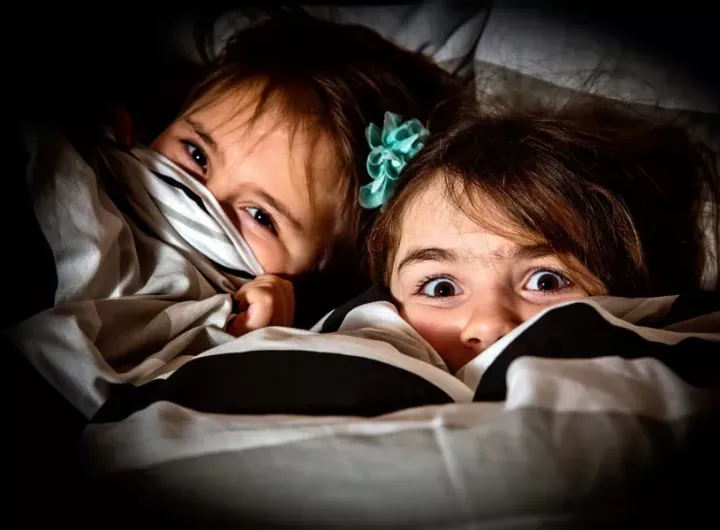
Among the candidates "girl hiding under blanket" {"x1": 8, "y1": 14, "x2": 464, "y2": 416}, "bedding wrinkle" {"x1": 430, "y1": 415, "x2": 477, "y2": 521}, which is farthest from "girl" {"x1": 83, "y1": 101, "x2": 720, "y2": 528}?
"girl hiding under blanket" {"x1": 8, "y1": 14, "x2": 464, "y2": 416}

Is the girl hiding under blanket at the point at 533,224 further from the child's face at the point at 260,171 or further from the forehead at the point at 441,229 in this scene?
the child's face at the point at 260,171

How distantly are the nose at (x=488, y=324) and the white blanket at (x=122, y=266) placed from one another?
0.94 ft

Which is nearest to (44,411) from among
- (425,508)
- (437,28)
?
(425,508)

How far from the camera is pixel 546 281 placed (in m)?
0.79

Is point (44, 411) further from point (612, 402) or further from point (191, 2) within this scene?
point (191, 2)

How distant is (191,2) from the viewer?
117cm

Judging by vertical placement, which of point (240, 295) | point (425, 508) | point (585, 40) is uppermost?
point (585, 40)

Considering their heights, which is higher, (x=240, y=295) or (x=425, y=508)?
(x=425, y=508)

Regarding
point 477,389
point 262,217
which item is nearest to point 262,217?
point 262,217

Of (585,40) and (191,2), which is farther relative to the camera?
(191,2)

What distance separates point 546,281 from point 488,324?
13 centimetres

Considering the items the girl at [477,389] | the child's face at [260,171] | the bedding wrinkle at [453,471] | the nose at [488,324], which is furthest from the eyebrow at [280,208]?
the bedding wrinkle at [453,471]

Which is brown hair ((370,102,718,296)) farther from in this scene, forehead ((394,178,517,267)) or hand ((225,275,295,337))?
hand ((225,275,295,337))

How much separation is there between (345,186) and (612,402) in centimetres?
62
